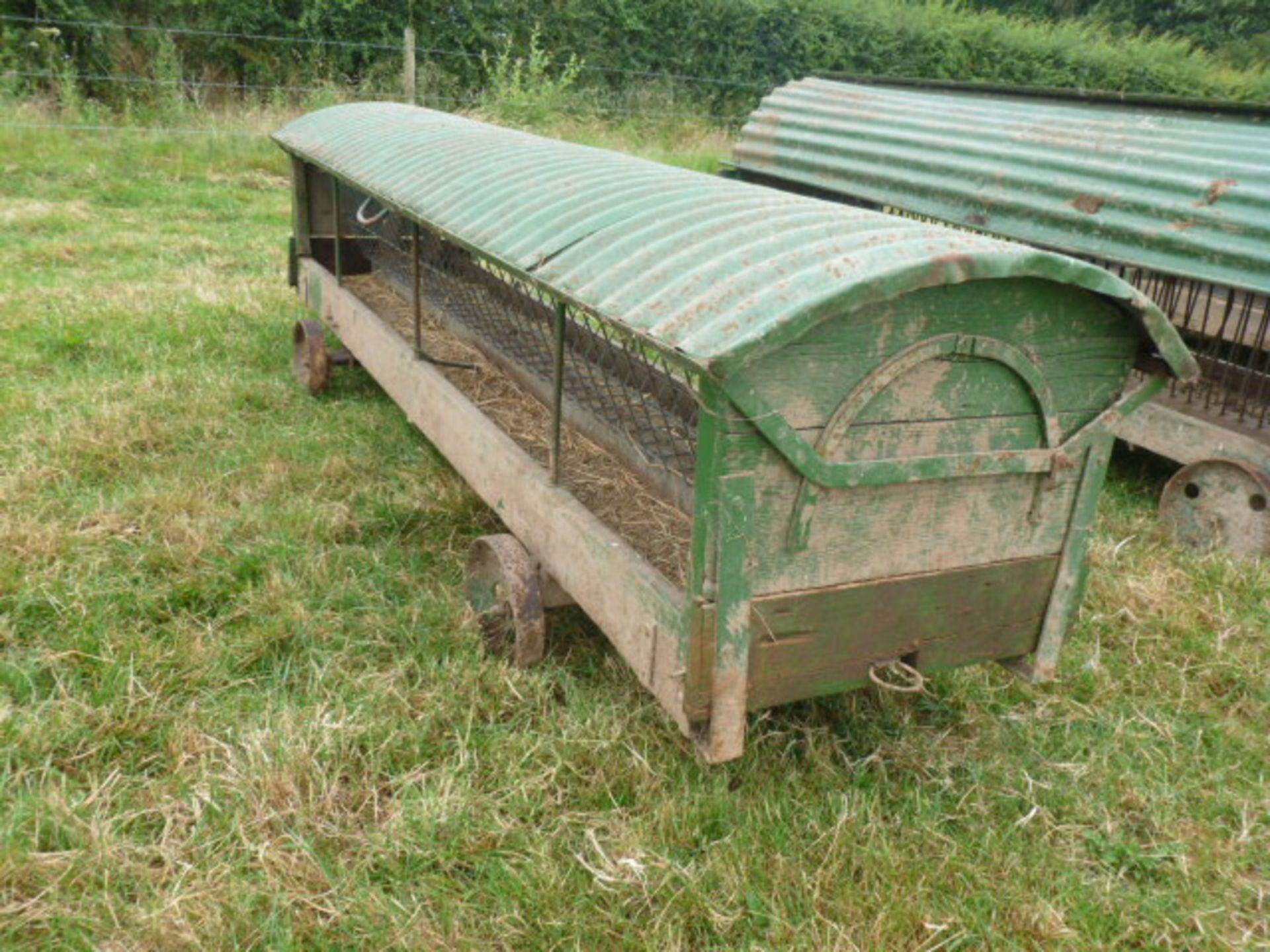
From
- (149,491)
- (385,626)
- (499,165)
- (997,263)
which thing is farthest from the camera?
(149,491)

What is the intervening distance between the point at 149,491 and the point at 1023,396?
3.35 m

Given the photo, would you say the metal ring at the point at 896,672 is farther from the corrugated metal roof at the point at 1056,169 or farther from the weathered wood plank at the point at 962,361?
the corrugated metal roof at the point at 1056,169

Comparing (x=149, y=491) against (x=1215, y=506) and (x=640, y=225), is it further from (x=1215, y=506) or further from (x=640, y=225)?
(x=1215, y=506)

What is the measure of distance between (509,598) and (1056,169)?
12.9ft

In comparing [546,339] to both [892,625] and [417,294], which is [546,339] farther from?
[892,625]

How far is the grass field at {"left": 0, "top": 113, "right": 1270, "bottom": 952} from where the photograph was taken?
7.70 feet

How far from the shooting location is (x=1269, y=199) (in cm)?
433

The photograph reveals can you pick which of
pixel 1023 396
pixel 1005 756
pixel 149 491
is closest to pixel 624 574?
pixel 1023 396

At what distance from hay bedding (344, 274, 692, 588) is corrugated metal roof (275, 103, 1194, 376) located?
904 millimetres

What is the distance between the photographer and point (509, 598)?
3133 mm

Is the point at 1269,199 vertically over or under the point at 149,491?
over

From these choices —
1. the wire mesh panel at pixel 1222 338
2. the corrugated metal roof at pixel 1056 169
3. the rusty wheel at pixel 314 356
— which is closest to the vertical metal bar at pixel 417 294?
the rusty wheel at pixel 314 356

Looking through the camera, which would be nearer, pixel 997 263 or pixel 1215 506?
pixel 997 263

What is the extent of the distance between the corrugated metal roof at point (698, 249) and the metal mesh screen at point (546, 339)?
0.91ft
